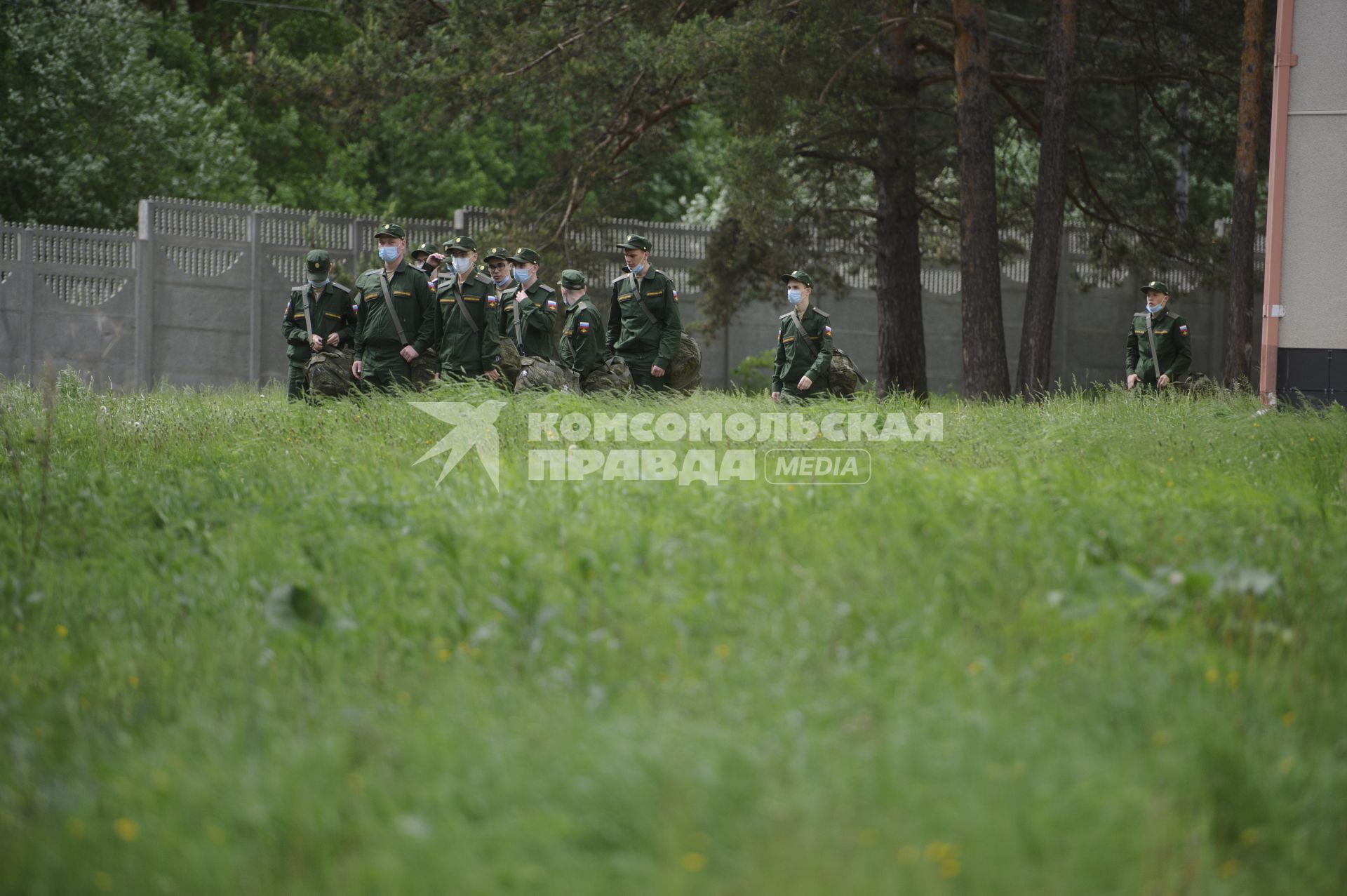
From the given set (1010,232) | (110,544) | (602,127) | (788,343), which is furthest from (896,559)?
(1010,232)

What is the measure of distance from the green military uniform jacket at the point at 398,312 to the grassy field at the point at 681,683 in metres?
4.15

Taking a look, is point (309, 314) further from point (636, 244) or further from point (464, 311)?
point (636, 244)

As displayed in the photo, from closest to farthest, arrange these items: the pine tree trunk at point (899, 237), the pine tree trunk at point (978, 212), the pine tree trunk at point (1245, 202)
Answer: the pine tree trunk at point (978, 212) < the pine tree trunk at point (1245, 202) < the pine tree trunk at point (899, 237)

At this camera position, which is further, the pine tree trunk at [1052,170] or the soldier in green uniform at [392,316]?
the pine tree trunk at [1052,170]

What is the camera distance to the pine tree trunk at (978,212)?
1494cm

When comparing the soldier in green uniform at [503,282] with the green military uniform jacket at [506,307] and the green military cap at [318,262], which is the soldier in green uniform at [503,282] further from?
the green military cap at [318,262]

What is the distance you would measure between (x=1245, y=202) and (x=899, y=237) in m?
4.03

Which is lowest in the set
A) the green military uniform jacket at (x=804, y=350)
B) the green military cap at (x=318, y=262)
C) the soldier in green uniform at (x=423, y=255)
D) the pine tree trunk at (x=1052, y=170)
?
the green military uniform jacket at (x=804, y=350)

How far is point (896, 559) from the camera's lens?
5598 mm

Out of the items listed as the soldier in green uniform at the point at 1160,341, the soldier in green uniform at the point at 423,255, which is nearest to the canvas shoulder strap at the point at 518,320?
the soldier in green uniform at the point at 423,255

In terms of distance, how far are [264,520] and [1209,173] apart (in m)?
21.2

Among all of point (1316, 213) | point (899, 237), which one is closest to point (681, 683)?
point (1316, 213)

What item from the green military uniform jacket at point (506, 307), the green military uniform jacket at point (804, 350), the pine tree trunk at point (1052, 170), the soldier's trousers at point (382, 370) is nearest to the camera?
the green military uniform jacket at point (804, 350)

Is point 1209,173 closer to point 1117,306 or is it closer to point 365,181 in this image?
point 1117,306
